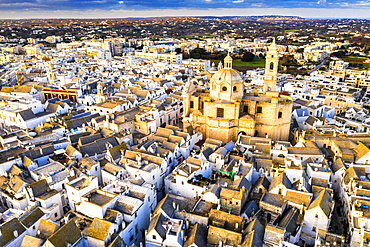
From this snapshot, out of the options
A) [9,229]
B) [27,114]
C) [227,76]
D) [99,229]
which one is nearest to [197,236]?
[99,229]

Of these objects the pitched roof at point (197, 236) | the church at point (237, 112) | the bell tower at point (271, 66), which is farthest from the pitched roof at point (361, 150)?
the pitched roof at point (197, 236)

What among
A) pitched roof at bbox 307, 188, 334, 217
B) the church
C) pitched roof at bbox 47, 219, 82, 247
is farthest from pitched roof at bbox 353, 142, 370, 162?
pitched roof at bbox 47, 219, 82, 247

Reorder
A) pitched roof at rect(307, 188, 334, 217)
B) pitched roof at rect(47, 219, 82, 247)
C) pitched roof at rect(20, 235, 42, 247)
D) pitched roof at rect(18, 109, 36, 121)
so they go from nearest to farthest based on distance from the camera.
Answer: pitched roof at rect(47, 219, 82, 247), pitched roof at rect(20, 235, 42, 247), pitched roof at rect(307, 188, 334, 217), pitched roof at rect(18, 109, 36, 121)

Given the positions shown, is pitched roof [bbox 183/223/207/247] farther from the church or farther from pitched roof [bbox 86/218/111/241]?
the church

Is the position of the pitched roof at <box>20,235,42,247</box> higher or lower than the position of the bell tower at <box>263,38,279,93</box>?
lower

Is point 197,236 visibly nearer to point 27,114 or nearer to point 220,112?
point 220,112

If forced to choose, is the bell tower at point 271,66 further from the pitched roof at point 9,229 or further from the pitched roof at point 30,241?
→ the pitched roof at point 9,229

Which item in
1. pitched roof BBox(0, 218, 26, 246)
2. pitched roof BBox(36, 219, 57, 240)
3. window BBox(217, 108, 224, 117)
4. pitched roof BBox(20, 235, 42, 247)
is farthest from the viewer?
window BBox(217, 108, 224, 117)

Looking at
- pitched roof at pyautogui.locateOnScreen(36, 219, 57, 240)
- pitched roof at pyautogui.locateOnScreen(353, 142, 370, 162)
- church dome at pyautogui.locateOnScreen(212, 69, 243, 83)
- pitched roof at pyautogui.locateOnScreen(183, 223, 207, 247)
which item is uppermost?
church dome at pyautogui.locateOnScreen(212, 69, 243, 83)
